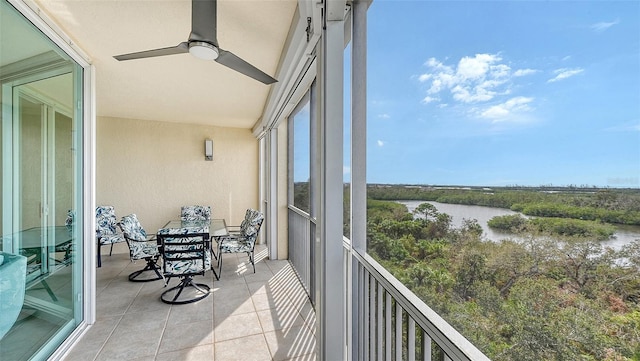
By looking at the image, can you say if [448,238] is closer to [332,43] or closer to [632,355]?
[632,355]

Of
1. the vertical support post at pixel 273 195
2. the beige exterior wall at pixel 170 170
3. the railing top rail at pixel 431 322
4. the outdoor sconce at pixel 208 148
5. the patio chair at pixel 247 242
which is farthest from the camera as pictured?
the outdoor sconce at pixel 208 148

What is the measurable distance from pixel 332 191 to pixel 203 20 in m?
1.35

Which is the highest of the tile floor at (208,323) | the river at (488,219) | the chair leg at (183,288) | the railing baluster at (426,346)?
the river at (488,219)

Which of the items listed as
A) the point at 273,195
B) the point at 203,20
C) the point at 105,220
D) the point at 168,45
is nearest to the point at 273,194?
the point at 273,195

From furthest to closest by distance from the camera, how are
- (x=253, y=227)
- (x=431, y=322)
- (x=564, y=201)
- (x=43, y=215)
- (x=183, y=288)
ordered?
(x=253, y=227), (x=183, y=288), (x=43, y=215), (x=431, y=322), (x=564, y=201)

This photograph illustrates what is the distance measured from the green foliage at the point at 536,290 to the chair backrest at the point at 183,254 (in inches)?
103

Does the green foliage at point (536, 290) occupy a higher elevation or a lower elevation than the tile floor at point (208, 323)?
higher

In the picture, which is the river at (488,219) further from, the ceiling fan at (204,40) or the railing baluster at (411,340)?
the ceiling fan at (204,40)

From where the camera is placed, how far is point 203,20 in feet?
5.50

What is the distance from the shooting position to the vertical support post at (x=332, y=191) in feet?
5.19

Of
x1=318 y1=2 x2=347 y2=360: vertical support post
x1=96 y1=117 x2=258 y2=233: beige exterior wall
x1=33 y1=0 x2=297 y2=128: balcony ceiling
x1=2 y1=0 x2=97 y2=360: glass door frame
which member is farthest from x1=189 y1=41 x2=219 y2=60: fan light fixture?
x1=96 y1=117 x2=258 y2=233: beige exterior wall

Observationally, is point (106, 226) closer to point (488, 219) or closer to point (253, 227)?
point (253, 227)

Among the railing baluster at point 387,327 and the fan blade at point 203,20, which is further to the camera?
the fan blade at point 203,20

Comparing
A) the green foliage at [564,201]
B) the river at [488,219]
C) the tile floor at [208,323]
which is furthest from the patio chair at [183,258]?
the green foliage at [564,201]
